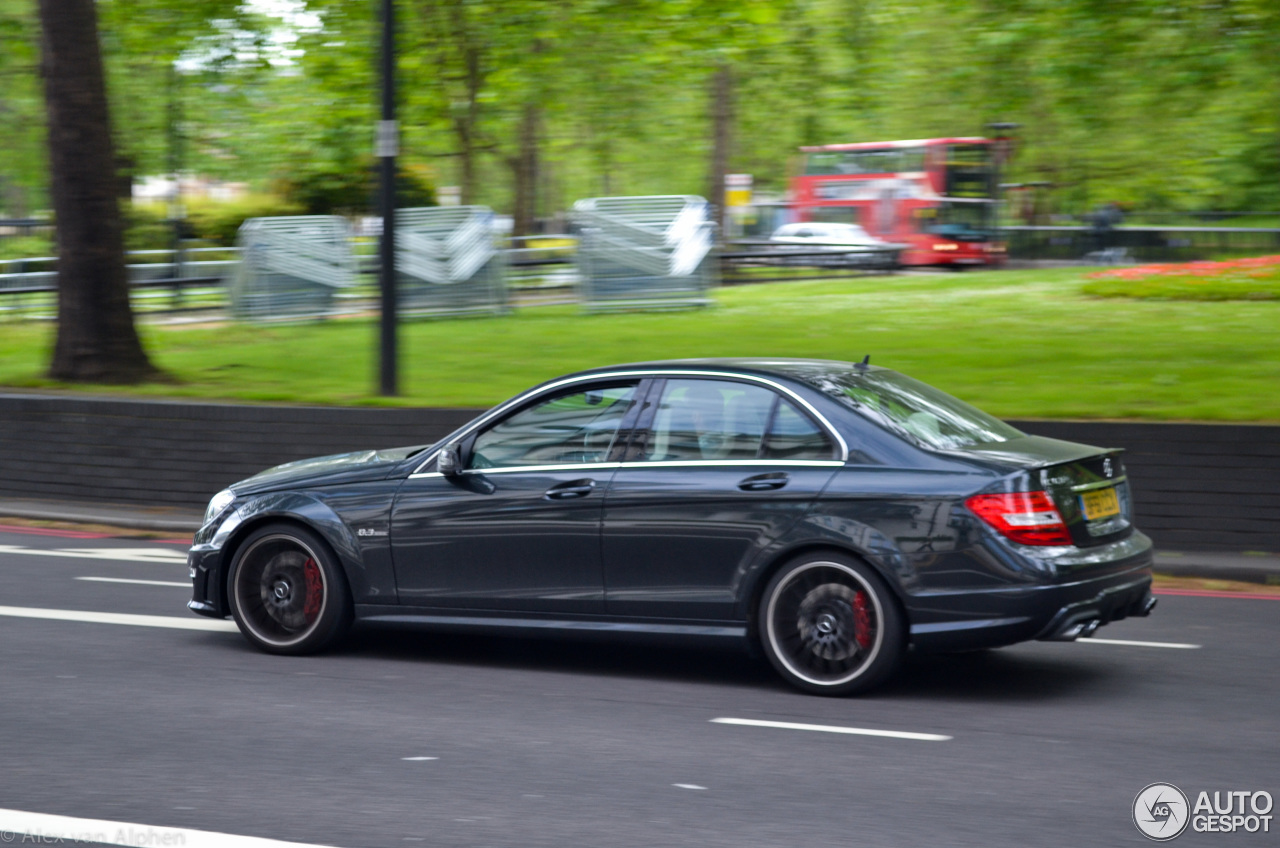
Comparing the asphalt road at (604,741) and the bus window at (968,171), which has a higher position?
the bus window at (968,171)

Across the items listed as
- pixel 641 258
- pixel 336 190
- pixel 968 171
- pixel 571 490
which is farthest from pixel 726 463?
pixel 968 171

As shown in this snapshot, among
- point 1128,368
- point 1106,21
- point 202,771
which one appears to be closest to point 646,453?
point 202,771

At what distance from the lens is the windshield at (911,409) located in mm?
6414

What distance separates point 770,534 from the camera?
630cm

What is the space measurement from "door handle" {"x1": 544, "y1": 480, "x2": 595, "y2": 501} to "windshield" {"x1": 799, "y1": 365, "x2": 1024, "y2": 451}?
1.10 m

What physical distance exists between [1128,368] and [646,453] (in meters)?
8.54

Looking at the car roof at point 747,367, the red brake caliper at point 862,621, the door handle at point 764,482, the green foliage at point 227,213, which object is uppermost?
the green foliage at point 227,213

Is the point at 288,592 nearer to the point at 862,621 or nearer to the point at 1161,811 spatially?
the point at 862,621

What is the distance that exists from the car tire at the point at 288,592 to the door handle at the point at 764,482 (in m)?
2.16

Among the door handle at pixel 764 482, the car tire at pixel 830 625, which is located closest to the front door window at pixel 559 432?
the door handle at pixel 764 482

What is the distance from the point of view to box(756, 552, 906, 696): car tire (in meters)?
6.14

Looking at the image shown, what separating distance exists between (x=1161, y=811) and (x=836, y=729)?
1401 millimetres

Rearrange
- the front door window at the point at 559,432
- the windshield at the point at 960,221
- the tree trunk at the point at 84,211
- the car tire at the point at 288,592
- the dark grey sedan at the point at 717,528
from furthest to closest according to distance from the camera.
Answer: the windshield at the point at 960,221, the tree trunk at the point at 84,211, the car tire at the point at 288,592, the front door window at the point at 559,432, the dark grey sedan at the point at 717,528

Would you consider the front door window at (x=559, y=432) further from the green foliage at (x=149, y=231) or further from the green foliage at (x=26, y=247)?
the green foliage at (x=149, y=231)
